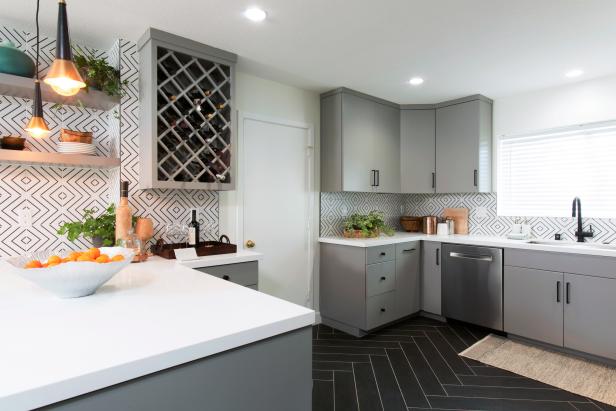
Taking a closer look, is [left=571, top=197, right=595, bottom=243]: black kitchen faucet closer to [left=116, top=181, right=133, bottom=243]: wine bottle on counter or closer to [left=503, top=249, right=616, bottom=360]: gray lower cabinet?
[left=503, top=249, right=616, bottom=360]: gray lower cabinet

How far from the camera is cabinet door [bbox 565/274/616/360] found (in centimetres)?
274

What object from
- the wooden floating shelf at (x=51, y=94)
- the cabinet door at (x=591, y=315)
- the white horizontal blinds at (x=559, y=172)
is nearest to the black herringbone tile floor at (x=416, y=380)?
the cabinet door at (x=591, y=315)

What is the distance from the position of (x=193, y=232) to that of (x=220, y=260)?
347mm

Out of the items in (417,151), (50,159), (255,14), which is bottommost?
(50,159)

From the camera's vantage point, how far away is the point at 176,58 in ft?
8.25

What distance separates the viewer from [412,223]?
4449 mm

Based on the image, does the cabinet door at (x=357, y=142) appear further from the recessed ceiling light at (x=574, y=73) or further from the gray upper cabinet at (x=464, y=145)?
the recessed ceiling light at (x=574, y=73)

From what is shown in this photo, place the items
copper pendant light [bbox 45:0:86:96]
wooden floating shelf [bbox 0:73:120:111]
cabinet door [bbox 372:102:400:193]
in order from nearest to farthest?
copper pendant light [bbox 45:0:86:96] → wooden floating shelf [bbox 0:73:120:111] → cabinet door [bbox 372:102:400:193]

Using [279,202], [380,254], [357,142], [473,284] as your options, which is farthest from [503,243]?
[279,202]

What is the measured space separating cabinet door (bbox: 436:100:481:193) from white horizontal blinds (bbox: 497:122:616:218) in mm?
392

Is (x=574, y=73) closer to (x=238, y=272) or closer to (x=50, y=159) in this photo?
(x=238, y=272)

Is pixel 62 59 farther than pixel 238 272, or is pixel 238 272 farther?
pixel 238 272

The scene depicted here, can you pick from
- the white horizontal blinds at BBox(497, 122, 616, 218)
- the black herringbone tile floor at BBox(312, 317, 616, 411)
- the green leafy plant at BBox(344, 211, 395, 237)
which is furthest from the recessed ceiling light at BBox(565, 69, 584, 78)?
the black herringbone tile floor at BBox(312, 317, 616, 411)

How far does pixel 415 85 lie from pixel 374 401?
9.09 ft
